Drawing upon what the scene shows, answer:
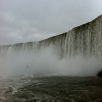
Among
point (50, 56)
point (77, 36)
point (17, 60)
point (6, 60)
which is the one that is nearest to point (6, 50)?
point (6, 60)

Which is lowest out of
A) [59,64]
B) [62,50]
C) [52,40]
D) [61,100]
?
[61,100]

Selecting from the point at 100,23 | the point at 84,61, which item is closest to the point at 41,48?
the point at 84,61

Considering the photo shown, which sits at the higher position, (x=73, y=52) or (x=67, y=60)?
(x=73, y=52)

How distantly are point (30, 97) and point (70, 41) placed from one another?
70.8ft

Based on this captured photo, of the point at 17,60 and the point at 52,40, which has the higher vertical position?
the point at 52,40

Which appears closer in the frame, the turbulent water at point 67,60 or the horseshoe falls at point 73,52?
the turbulent water at point 67,60

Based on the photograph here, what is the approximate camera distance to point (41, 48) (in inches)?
1725

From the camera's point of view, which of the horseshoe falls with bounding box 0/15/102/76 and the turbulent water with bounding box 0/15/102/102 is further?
the horseshoe falls with bounding box 0/15/102/76

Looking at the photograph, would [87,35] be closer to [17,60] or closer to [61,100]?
[61,100]

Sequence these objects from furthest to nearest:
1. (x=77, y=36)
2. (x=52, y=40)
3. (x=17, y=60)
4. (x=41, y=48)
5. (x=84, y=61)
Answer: (x=17, y=60) < (x=41, y=48) < (x=52, y=40) < (x=77, y=36) < (x=84, y=61)

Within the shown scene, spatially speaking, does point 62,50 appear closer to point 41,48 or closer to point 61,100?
point 41,48

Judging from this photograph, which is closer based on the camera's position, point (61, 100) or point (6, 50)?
point (61, 100)

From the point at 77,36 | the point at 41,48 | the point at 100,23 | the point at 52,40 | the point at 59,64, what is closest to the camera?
the point at 100,23

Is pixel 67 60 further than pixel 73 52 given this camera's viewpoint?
Yes
